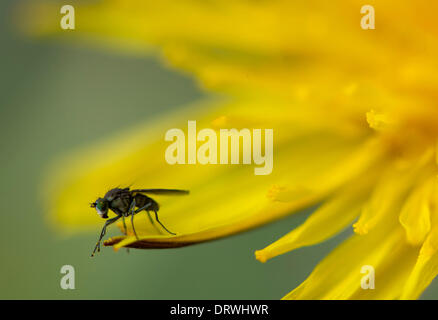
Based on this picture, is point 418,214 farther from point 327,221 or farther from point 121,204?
point 121,204

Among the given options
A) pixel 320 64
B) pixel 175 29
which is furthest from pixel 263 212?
pixel 175 29

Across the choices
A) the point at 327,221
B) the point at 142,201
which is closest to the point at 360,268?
the point at 327,221

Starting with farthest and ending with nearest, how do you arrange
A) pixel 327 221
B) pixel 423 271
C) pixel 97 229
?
pixel 97 229 < pixel 327 221 < pixel 423 271

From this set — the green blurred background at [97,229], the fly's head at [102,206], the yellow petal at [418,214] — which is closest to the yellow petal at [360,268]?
the yellow petal at [418,214]

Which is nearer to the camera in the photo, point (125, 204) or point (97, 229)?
point (125, 204)

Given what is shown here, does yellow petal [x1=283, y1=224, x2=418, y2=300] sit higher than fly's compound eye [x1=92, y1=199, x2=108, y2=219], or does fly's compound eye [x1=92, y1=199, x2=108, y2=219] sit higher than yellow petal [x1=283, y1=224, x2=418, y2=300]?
fly's compound eye [x1=92, y1=199, x2=108, y2=219]

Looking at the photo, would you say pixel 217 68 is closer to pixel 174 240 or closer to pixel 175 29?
pixel 175 29

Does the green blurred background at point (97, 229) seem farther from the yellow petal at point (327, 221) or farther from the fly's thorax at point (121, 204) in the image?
the fly's thorax at point (121, 204)

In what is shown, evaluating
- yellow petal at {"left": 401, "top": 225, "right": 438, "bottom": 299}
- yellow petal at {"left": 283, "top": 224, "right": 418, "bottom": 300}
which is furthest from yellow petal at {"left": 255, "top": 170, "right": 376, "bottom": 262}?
yellow petal at {"left": 401, "top": 225, "right": 438, "bottom": 299}

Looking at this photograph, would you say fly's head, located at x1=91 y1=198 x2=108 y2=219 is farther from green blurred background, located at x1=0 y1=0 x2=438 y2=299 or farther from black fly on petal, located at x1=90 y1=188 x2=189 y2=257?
green blurred background, located at x1=0 y1=0 x2=438 y2=299
